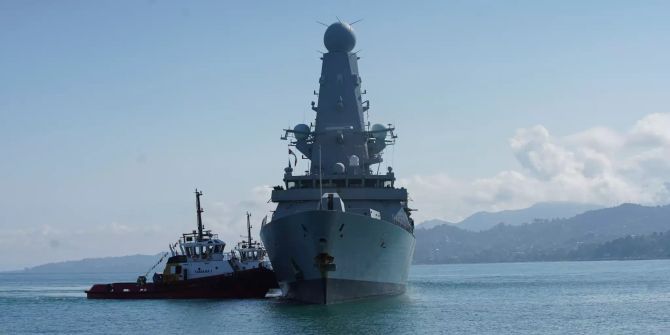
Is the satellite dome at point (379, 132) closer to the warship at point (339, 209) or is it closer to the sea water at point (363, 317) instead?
the warship at point (339, 209)

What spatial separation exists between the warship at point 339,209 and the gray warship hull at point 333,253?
2.4 inches

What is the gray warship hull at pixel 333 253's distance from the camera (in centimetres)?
5344

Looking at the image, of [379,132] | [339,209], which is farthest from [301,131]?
[339,209]

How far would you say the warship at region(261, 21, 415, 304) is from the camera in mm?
54188

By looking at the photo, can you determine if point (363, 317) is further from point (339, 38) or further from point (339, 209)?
point (339, 38)

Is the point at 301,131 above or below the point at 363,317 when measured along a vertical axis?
above

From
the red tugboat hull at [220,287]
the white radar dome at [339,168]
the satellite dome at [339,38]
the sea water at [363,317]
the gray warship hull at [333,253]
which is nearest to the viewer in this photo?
the sea water at [363,317]

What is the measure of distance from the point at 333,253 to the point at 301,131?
21749 mm

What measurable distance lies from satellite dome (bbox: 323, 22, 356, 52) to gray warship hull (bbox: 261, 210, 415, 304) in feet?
65.7

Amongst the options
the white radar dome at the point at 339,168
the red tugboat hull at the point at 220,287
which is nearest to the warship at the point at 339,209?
the white radar dome at the point at 339,168

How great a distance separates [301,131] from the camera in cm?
7394

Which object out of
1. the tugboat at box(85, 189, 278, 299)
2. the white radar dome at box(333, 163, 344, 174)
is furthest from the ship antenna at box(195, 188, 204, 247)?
Answer: the white radar dome at box(333, 163, 344, 174)

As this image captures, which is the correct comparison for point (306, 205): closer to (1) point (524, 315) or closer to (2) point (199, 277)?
(2) point (199, 277)

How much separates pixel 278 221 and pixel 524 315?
1668cm
